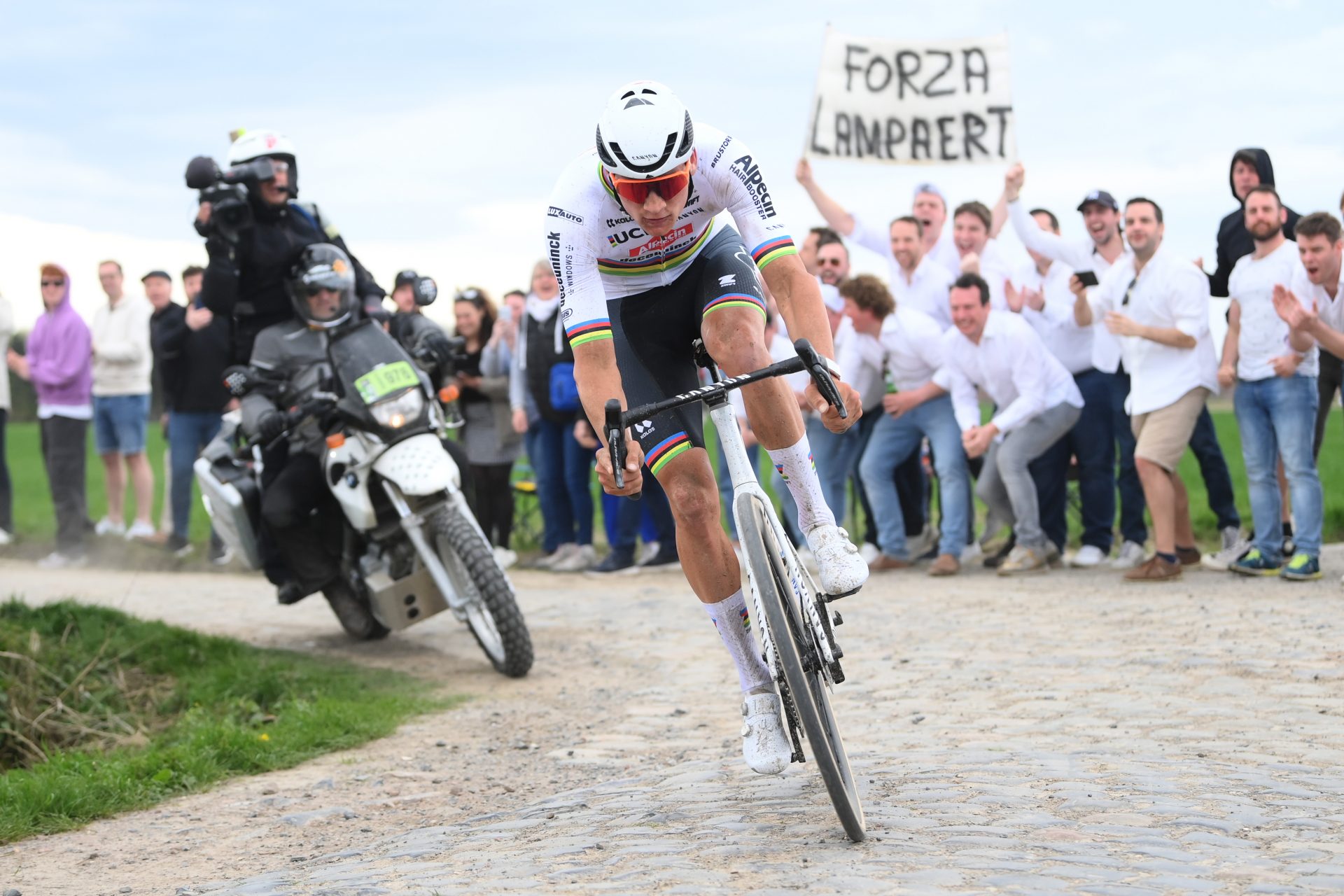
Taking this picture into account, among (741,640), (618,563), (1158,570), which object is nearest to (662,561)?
(618,563)

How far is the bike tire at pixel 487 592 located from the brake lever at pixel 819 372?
13.1ft

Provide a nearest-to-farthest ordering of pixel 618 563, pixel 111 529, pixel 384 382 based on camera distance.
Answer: pixel 384 382, pixel 618 563, pixel 111 529

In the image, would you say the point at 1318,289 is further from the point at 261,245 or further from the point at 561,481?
the point at 261,245

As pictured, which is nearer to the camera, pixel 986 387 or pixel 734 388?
pixel 734 388

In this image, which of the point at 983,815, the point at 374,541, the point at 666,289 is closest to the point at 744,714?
A: the point at 983,815

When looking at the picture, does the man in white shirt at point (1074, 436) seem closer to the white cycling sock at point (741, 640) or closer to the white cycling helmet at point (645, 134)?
the white cycling sock at point (741, 640)

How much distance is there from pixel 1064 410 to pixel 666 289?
666 cm

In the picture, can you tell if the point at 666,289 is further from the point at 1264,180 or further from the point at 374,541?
the point at 1264,180

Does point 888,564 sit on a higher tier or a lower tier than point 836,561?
lower

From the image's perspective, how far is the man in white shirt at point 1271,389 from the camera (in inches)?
408

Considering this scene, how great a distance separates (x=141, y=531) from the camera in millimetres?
16953

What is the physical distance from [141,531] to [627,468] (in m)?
13.2

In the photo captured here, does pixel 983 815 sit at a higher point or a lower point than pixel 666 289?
lower

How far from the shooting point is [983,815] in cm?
529
